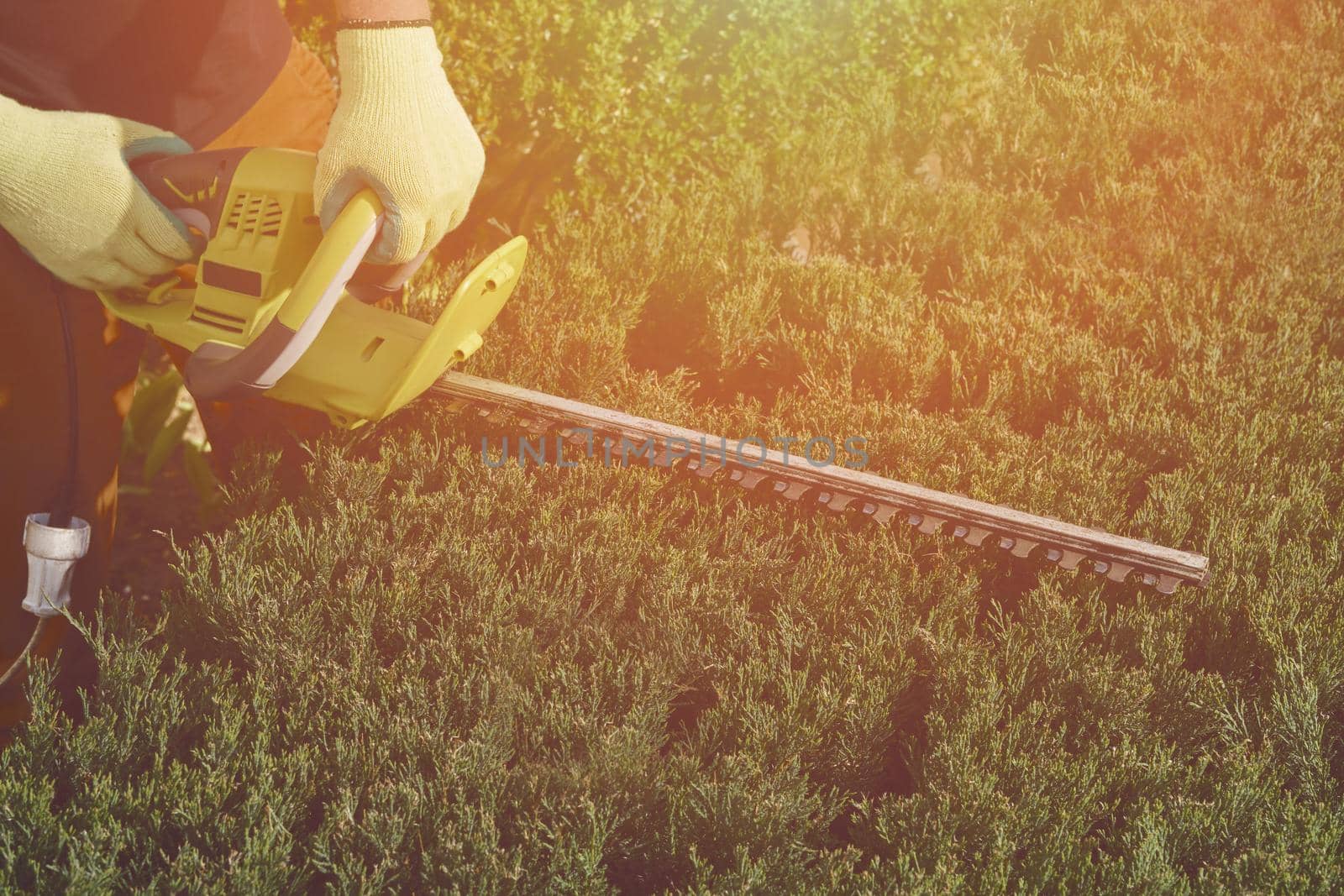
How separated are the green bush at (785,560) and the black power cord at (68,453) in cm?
19

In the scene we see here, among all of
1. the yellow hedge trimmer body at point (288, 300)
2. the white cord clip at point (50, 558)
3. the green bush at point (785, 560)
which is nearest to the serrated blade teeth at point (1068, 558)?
the green bush at point (785, 560)

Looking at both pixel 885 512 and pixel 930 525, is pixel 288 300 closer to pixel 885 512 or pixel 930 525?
pixel 885 512

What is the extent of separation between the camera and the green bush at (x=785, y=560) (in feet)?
7.75

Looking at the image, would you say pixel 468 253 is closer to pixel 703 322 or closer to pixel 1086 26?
pixel 703 322

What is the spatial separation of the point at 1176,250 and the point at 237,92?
157 inches

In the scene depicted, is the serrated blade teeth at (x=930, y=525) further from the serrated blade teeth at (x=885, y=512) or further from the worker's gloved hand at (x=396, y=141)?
the worker's gloved hand at (x=396, y=141)

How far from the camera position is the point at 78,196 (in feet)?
7.03

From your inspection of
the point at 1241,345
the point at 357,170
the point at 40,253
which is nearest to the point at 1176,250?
the point at 1241,345

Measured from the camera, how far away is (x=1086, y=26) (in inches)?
234

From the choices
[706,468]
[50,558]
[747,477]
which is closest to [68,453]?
[50,558]

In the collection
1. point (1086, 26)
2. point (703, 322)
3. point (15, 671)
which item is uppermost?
point (1086, 26)

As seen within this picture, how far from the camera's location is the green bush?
7.75ft

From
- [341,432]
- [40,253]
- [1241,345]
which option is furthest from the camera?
[1241,345]

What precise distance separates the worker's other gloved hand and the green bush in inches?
40.2
